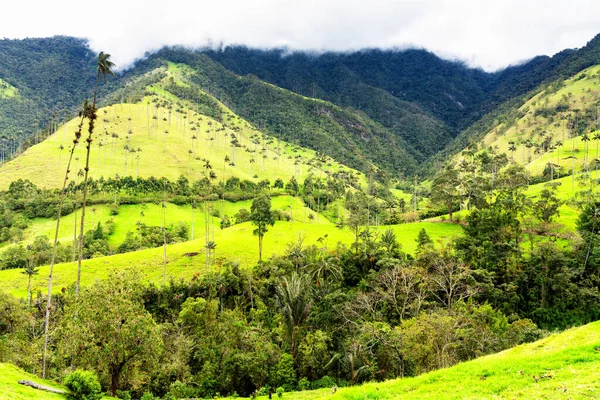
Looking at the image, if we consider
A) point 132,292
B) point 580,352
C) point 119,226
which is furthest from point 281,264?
point 119,226

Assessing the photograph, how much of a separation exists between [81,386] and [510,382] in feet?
95.0

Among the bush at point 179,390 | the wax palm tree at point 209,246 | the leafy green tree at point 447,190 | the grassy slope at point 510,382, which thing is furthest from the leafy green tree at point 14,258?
the leafy green tree at point 447,190

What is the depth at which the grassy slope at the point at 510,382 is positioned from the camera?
14969 mm

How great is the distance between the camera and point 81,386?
2836cm

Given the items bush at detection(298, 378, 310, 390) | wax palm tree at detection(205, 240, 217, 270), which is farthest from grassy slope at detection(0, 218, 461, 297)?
bush at detection(298, 378, 310, 390)

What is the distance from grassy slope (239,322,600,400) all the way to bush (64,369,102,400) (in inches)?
806

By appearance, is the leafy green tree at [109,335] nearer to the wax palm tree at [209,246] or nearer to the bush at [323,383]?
the bush at [323,383]

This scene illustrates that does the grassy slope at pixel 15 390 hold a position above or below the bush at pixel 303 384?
above

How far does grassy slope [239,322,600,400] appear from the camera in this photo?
589 inches

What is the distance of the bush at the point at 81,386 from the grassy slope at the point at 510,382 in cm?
2048

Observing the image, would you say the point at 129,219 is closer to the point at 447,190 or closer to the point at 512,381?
the point at 447,190

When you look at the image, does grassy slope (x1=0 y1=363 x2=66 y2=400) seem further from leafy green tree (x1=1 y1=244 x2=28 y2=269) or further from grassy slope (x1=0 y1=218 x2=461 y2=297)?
leafy green tree (x1=1 y1=244 x2=28 y2=269)

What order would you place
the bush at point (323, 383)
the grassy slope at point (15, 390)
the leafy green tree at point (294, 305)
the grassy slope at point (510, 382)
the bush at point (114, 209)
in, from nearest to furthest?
the grassy slope at point (510, 382) → the grassy slope at point (15, 390) → the bush at point (323, 383) → the leafy green tree at point (294, 305) → the bush at point (114, 209)

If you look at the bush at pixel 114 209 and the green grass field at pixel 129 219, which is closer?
the green grass field at pixel 129 219
